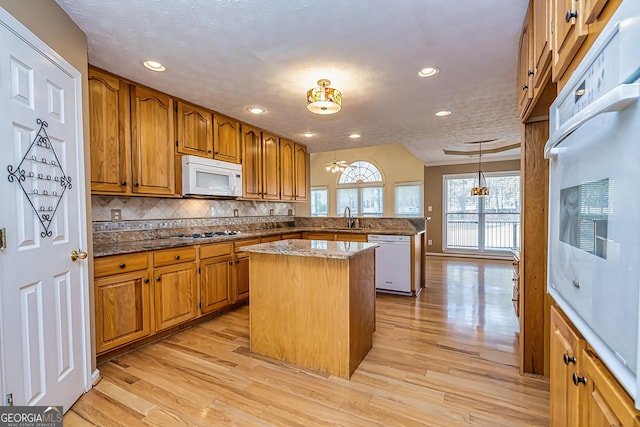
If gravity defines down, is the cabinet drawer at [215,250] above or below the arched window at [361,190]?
below

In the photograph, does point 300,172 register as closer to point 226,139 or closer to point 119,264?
point 226,139

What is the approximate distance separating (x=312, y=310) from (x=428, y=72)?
2.10 metres

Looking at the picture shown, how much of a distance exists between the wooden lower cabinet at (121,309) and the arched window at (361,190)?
687 cm

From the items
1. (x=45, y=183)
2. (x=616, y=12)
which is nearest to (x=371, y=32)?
(x=616, y=12)

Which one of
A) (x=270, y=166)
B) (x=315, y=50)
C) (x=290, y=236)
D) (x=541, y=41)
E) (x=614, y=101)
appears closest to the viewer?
(x=614, y=101)

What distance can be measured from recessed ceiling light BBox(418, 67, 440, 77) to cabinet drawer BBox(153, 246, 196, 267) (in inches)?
102

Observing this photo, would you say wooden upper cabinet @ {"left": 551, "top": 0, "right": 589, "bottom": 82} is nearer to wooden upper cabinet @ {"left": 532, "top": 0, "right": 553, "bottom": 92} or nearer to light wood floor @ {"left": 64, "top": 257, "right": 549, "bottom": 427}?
wooden upper cabinet @ {"left": 532, "top": 0, "right": 553, "bottom": 92}

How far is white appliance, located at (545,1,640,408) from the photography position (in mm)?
578

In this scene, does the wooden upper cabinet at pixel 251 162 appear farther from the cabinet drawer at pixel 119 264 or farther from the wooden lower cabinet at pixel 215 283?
the cabinet drawer at pixel 119 264

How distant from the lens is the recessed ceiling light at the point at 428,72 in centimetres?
234

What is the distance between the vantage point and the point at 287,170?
15.5 feet

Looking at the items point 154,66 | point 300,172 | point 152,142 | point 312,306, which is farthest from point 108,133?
point 300,172

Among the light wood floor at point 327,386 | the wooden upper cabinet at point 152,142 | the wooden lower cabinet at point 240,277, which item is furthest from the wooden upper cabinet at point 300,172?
the light wood floor at point 327,386

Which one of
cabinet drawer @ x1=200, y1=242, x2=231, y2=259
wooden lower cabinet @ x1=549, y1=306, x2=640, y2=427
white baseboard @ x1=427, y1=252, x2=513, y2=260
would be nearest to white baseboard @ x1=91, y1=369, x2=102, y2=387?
cabinet drawer @ x1=200, y1=242, x2=231, y2=259
